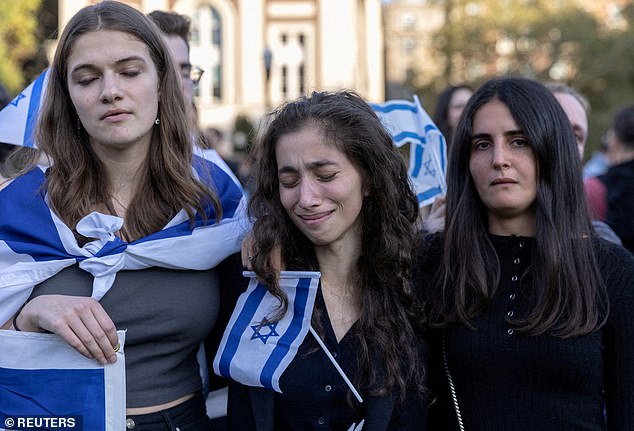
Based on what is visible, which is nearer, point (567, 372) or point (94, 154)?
point (567, 372)

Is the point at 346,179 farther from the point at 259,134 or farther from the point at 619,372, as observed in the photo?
the point at 619,372

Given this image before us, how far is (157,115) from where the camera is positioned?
3.02 meters

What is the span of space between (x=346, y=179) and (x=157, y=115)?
0.78 meters

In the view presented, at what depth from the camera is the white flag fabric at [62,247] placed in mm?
2674

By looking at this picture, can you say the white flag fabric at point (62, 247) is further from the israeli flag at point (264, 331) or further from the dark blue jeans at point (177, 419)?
the dark blue jeans at point (177, 419)

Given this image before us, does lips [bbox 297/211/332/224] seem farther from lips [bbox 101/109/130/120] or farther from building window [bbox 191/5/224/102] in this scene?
building window [bbox 191/5/224/102]

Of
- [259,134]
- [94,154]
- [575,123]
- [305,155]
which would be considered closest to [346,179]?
[305,155]

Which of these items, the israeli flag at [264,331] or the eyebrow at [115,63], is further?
the eyebrow at [115,63]

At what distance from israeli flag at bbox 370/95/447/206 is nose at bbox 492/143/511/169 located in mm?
1188

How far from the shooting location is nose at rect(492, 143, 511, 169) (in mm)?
2805

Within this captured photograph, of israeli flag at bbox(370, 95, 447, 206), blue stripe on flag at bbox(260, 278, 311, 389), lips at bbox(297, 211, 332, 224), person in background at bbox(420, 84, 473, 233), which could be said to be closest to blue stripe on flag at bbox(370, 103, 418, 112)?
israeli flag at bbox(370, 95, 447, 206)

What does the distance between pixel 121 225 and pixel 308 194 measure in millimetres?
663

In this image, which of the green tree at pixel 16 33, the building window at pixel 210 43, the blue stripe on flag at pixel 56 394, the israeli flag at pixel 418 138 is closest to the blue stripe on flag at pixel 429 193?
the israeli flag at pixel 418 138

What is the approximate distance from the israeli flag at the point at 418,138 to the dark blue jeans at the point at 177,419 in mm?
1631
